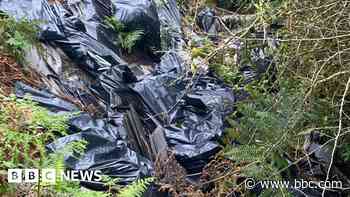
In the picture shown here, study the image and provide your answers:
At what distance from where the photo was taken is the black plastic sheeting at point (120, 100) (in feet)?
8.91

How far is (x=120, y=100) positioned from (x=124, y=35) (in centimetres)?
135

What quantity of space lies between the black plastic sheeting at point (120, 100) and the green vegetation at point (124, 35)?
124 millimetres

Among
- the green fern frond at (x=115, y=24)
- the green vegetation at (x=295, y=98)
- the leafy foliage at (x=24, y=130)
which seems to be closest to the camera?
the leafy foliage at (x=24, y=130)

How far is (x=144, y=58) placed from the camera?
16.0ft

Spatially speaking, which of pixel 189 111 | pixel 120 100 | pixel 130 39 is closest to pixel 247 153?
pixel 189 111

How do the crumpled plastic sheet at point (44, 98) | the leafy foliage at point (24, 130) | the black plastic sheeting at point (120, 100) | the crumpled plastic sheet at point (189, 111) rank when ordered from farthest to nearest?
the crumpled plastic sheet at point (189, 111) → the crumpled plastic sheet at point (44, 98) → the black plastic sheeting at point (120, 100) → the leafy foliage at point (24, 130)

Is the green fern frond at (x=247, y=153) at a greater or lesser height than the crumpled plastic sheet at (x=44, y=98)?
lesser

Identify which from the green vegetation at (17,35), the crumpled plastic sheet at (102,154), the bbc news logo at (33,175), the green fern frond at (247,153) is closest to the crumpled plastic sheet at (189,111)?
the crumpled plastic sheet at (102,154)

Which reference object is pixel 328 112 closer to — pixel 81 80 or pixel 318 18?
pixel 318 18

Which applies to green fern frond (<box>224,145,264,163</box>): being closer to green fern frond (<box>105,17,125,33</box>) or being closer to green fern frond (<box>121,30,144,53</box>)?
green fern frond (<box>121,30,144,53</box>)

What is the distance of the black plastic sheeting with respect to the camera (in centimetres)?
272

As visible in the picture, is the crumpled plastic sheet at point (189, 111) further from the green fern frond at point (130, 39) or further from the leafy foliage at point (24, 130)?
the leafy foliage at point (24, 130)

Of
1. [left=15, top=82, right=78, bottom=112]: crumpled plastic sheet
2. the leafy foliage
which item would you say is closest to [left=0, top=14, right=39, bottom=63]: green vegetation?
[left=15, top=82, right=78, bottom=112]: crumpled plastic sheet

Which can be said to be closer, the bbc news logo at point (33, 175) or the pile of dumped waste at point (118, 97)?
the bbc news logo at point (33, 175)
